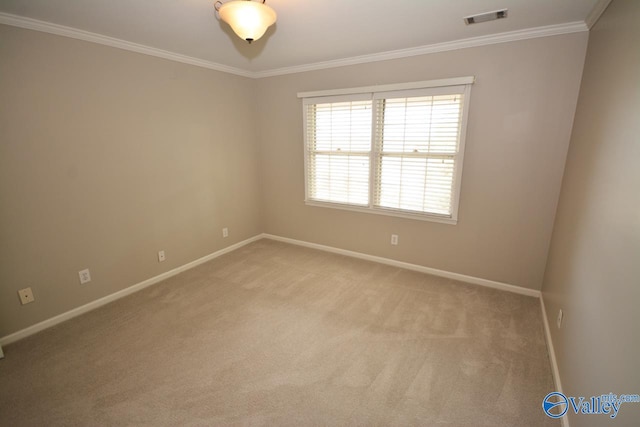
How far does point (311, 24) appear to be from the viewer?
2.30m

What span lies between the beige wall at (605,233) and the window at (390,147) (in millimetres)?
1016

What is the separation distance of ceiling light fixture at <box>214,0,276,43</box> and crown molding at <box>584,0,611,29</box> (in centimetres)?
216

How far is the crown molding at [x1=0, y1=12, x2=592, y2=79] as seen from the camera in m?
2.12

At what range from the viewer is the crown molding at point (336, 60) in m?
2.12

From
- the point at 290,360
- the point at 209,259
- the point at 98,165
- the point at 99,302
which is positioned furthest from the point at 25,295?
the point at 290,360

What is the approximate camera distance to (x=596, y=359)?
4.36ft

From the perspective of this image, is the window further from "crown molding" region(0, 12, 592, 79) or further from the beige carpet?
the beige carpet

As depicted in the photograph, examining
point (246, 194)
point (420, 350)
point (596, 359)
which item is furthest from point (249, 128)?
point (596, 359)

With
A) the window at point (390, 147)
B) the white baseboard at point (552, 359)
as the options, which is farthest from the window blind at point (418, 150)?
the white baseboard at point (552, 359)

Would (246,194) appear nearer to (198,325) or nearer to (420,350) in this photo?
(198,325)

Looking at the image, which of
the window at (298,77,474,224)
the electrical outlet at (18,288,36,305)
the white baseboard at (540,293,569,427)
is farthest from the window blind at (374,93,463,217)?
the electrical outlet at (18,288,36,305)

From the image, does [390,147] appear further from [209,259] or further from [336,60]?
[209,259]

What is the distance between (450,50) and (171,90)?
114 inches

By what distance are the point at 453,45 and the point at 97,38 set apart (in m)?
3.21
